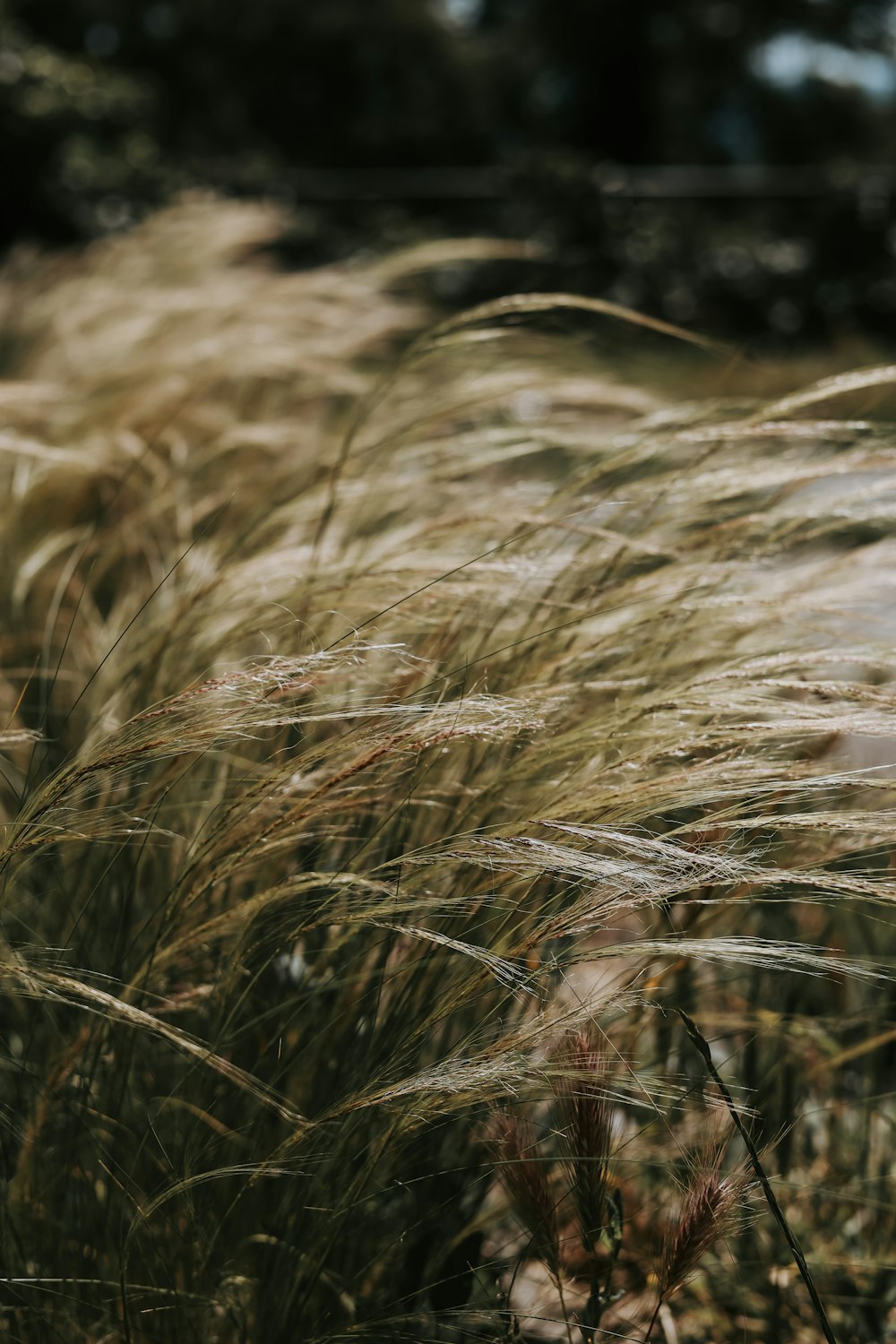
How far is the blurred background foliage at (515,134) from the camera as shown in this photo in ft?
26.6

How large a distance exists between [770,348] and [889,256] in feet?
3.30

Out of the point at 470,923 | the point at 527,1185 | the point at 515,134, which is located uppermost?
the point at 470,923

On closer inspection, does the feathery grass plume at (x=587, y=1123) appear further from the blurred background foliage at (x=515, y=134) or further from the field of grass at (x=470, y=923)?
the blurred background foliage at (x=515, y=134)

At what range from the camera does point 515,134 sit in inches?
1240

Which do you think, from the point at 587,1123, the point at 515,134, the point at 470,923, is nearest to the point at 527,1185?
A: the point at 587,1123

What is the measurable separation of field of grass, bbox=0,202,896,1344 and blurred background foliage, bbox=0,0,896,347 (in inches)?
41.8

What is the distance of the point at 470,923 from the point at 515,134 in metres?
33.3

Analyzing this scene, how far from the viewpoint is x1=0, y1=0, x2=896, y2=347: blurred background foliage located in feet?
26.6

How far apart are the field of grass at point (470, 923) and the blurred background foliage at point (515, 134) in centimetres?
106

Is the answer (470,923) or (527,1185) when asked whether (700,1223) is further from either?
(470,923)

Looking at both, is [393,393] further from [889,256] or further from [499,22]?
[499,22]

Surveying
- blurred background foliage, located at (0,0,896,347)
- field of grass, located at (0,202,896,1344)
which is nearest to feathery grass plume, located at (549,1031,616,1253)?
field of grass, located at (0,202,896,1344)

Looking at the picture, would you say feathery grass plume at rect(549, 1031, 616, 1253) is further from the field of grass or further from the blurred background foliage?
the blurred background foliage

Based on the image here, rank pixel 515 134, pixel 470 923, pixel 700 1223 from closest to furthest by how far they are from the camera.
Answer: pixel 700 1223 < pixel 470 923 < pixel 515 134
